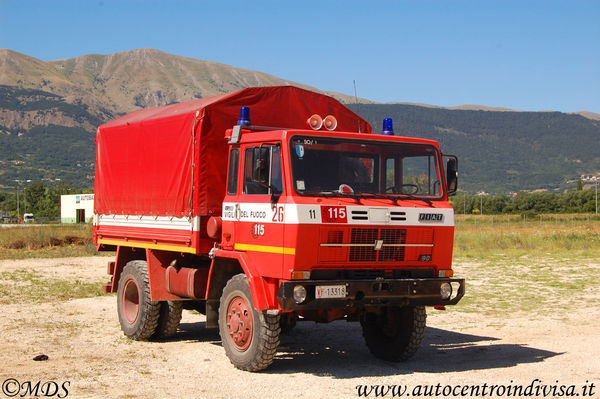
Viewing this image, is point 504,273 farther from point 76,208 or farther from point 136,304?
point 76,208

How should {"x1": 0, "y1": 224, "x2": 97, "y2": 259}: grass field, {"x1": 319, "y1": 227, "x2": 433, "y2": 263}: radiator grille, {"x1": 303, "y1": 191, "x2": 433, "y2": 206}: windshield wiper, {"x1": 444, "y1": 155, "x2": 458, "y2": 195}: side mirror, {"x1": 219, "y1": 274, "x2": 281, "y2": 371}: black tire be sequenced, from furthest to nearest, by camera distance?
{"x1": 0, "y1": 224, "x2": 97, "y2": 259}: grass field < {"x1": 444, "y1": 155, "x2": 458, "y2": 195}: side mirror < {"x1": 219, "y1": 274, "x2": 281, "y2": 371}: black tire < {"x1": 303, "y1": 191, "x2": 433, "y2": 206}: windshield wiper < {"x1": 319, "y1": 227, "x2": 433, "y2": 263}: radiator grille

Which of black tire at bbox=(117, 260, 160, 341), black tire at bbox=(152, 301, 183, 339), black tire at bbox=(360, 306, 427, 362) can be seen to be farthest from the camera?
black tire at bbox=(152, 301, 183, 339)

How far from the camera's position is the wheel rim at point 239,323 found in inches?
394

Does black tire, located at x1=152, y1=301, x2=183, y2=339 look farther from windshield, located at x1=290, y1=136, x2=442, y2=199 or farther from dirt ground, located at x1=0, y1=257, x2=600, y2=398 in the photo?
windshield, located at x1=290, y1=136, x2=442, y2=199

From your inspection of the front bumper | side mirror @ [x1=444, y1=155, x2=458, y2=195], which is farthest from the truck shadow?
side mirror @ [x1=444, y1=155, x2=458, y2=195]

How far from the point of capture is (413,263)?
10000 mm

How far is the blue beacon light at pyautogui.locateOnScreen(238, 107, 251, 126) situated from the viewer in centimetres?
1044

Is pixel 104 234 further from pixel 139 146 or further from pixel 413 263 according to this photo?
pixel 413 263

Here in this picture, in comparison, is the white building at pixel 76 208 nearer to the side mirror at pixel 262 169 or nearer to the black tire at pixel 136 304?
the black tire at pixel 136 304

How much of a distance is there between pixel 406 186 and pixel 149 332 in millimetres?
5283

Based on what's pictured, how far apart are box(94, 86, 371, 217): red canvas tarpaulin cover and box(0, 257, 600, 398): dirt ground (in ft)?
7.55

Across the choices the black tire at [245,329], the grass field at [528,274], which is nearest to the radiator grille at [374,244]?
the black tire at [245,329]
